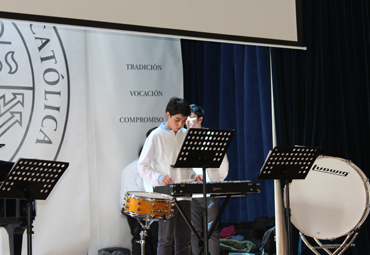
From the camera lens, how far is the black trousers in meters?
4.21

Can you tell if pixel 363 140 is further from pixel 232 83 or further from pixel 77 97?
pixel 77 97

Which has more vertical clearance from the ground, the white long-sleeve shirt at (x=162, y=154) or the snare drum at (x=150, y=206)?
the white long-sleeve shirt at (x=162, y=154)

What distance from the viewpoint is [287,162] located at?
311 centimetres

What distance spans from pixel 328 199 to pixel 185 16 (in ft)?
6.56

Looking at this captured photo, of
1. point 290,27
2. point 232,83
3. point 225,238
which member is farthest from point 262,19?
point 225,238

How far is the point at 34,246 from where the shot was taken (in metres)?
4.04

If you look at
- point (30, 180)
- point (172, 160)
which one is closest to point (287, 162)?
point (172, 160)

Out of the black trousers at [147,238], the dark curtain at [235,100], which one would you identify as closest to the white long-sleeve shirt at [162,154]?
the black trousers at [147,238]

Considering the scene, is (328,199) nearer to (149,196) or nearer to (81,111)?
(149,196)

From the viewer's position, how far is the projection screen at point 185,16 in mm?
2930

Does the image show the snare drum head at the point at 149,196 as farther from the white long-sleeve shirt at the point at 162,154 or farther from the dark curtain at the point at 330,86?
the dark curtain at the point at 330,86

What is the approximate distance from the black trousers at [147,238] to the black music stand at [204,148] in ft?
4.87

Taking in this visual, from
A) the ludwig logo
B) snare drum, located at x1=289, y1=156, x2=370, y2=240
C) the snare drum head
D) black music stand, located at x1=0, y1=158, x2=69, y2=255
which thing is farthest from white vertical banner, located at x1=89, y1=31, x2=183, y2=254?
black music stand, located at x1=0, y1=158, x2=69, y2=255

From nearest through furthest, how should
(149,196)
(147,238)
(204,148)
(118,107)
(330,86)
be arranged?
1. (204,148)
2. (149,196)
3. (147,238)
4. (118,107)
5. (330,86)
